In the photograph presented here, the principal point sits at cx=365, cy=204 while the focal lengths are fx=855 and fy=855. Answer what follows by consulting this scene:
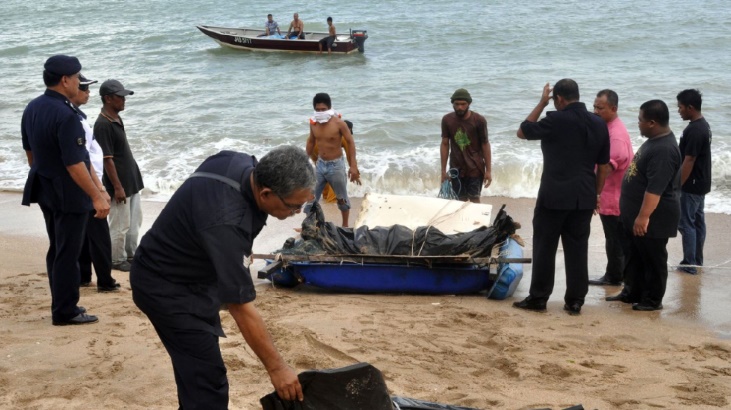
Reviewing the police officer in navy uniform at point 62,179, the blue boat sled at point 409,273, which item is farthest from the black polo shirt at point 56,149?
the blue boat sled at point 409,273

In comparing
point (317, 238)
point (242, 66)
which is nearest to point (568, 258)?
point (317, 238)

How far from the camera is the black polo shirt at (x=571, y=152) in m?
6.47

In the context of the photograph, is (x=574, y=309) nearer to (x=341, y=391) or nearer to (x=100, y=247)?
(x=341, y=391)

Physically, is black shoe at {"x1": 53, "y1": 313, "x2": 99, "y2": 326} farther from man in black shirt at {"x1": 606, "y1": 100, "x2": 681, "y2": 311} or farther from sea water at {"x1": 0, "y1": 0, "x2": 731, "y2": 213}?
sea water at {"x1": 0, "y1": 0, "x2": 731, "y2": 213}

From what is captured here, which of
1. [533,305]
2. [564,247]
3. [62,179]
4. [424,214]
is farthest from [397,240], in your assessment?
[62,179]

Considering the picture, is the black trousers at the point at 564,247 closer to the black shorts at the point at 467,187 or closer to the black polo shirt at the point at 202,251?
the black shorts at the point at 467,187

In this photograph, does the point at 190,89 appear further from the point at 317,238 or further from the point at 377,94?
the point at 317,238

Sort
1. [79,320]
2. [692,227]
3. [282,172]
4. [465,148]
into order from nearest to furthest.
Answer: [282,172] < [79,320] < [692,227] < [465,148]

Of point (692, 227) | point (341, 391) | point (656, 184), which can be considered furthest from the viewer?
point (692, 227)

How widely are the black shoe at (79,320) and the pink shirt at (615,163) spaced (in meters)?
4.31

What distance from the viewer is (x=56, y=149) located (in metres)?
5.64

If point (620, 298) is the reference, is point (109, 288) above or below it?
above

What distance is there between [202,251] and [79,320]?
2.91m

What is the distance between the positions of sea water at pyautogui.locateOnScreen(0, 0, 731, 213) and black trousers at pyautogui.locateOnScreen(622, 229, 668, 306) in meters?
4.74
